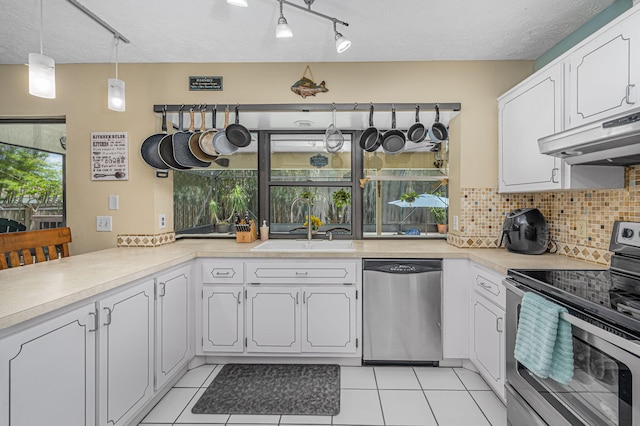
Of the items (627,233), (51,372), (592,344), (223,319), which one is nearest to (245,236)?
(223,319)

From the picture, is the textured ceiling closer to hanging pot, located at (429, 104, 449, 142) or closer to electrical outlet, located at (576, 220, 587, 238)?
hanging pot, located at (429, 104, 449, 142)

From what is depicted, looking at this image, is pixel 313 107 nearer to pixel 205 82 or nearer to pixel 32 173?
pixel 205 82

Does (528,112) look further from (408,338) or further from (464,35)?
(408,338)

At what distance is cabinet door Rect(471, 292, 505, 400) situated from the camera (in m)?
1.97

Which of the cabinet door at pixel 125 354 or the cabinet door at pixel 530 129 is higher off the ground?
the cabinet door at pixel 530 129

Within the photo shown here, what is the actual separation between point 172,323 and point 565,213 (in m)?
2.68

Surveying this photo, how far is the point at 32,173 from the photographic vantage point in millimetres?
2783

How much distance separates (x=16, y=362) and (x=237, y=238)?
6.15ft

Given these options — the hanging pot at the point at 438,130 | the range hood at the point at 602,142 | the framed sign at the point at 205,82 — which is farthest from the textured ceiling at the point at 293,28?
the range hood at the point at 602,142

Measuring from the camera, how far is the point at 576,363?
1.27m

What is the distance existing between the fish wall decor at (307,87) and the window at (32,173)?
1.93 meters

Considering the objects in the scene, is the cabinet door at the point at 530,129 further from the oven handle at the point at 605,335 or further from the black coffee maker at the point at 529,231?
the oven handle at the point at 605,335

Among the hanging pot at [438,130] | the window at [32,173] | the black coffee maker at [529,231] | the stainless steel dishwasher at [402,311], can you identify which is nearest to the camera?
the black coffee maker at [529,231]

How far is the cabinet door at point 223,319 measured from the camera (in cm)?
248
